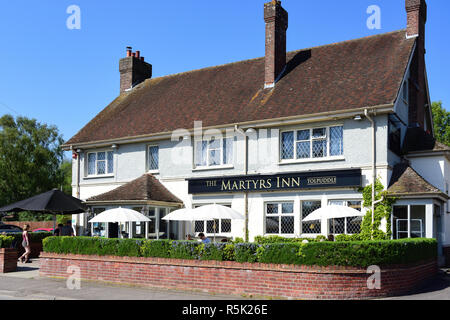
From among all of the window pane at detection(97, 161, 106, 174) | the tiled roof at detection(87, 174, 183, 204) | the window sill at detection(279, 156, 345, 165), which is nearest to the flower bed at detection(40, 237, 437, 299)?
the window sill at detection(279, 156, 345, 165)

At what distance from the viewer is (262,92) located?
2223 centimetres

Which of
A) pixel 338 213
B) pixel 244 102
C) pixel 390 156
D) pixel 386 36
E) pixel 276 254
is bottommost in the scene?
pixel 276 254

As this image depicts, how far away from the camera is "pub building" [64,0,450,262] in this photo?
1806cm

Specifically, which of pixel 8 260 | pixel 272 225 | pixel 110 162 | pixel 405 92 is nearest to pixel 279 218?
pixel 272 225

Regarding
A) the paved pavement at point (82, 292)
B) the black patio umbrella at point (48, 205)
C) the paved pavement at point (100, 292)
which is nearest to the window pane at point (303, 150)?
the paved pavement at point (100, 292)

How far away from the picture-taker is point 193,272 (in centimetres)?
1386

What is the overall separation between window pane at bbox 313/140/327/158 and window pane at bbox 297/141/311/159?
9.5 inches

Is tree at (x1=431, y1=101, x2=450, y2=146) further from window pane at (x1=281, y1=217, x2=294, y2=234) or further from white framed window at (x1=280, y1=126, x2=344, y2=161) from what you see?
window pane at (x1=281, y1=217, x2=294, y2=234)
